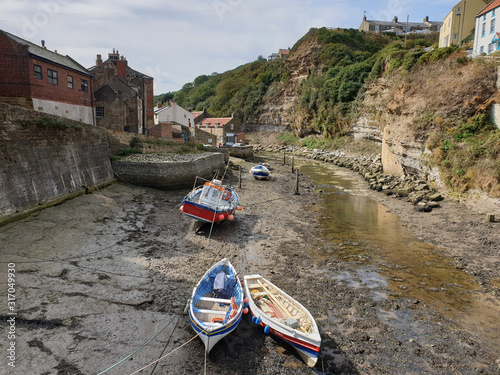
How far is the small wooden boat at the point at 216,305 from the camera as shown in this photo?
7.24 meters

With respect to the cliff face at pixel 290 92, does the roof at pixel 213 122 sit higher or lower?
lower

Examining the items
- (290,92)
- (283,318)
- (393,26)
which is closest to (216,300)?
(283,318)

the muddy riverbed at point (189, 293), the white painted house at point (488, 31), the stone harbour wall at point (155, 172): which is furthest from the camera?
the white painted house at point (488, 31)

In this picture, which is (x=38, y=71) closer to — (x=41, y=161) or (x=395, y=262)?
(x=41, y=161)

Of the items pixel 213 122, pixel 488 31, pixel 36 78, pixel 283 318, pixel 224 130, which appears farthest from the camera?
pixel 213 122

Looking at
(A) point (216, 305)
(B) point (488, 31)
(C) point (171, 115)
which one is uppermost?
(B) point (488, 31)

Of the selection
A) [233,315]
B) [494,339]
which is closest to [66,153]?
[233,315]

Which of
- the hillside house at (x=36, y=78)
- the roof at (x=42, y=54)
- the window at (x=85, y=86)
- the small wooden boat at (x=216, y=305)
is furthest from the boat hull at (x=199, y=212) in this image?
the window at (x=85, y=86)

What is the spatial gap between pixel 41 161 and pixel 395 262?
16.2m

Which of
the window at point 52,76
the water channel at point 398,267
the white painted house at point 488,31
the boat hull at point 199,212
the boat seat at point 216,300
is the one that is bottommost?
the water channel at point 398,267

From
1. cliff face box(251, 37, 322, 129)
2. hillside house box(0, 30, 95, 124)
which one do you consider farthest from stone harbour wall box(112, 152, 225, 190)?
cliff face box(251, 37, 322, 129)

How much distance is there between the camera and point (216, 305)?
27.7ft

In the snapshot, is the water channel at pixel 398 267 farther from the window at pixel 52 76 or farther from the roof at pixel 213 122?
the roof at pixel 213 122

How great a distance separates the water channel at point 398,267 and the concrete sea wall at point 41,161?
12124 mm
